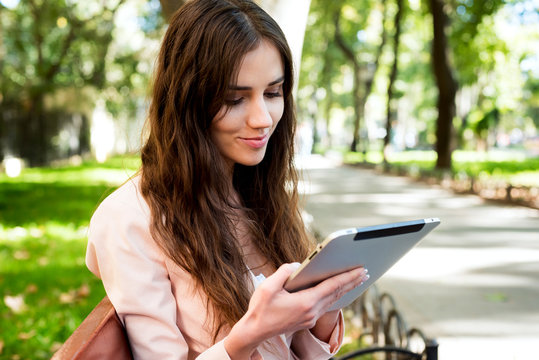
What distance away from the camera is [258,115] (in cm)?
175

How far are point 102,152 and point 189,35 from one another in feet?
95.4

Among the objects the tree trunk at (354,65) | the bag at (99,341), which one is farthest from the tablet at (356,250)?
the tree trunk at (354,65)

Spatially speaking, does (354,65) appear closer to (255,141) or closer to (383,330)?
(383,330)

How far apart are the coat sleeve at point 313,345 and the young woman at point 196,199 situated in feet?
0.51

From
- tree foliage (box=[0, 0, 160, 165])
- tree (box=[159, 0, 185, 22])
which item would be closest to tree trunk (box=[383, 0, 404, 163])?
tree foliage (box=[0, 0, 160, 165])

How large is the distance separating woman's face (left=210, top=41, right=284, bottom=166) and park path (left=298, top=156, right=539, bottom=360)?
0.73 meters

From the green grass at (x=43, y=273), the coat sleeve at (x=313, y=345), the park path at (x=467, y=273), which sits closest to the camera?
the coat sleeve at (x=313, y=345)

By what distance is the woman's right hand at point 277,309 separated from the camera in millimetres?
1410

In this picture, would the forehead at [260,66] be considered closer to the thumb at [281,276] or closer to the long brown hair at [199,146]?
the long brown hair at [199,146]

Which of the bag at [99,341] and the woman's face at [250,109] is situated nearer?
the bag at [99,341]

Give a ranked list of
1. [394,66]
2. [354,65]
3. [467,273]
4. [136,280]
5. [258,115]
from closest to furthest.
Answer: [136,280] < [258,115] < [467,273] < [394,66] < [354,65]

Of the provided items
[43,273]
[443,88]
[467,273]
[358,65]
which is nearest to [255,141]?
[43,273]

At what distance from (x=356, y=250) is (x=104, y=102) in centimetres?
2815

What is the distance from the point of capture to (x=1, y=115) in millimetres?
22125
